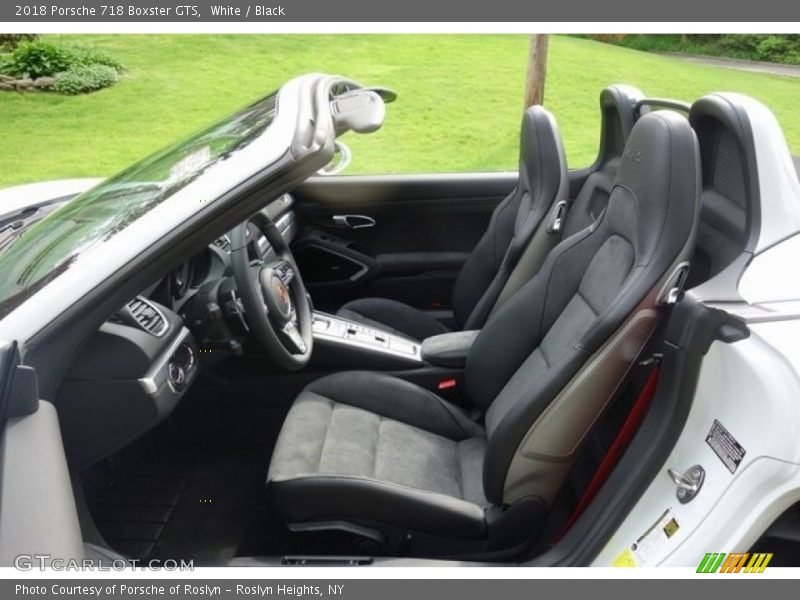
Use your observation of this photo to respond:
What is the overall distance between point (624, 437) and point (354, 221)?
6.75 feet

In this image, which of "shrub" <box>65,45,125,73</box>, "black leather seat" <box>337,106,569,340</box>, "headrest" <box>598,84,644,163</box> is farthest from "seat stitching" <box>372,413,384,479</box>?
"shrub" <box>65,45,125,73</box>

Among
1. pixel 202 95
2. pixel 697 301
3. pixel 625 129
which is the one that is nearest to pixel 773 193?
pixel 697 301

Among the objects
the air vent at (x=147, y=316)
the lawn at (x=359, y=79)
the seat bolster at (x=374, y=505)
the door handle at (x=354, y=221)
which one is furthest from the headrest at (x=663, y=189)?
the lawn at (x=359, y=79)

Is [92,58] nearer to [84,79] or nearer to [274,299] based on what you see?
[84,79]

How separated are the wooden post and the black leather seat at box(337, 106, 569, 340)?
123 inches

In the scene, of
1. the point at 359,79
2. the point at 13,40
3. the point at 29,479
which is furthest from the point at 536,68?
the point at 29,479

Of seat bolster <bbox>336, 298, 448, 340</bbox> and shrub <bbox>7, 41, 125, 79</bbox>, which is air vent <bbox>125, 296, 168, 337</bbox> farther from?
shrub <bbox>7, 41, 125, 79</bbox>

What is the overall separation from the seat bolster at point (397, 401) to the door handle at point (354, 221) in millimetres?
1337

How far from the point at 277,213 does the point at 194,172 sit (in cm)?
148

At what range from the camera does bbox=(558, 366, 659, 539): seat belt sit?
1451 millimetres

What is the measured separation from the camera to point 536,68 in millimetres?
5551

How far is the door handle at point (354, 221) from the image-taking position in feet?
10.8

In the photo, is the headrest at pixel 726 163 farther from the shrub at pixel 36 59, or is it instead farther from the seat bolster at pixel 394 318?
the shrub at pixel 36 59

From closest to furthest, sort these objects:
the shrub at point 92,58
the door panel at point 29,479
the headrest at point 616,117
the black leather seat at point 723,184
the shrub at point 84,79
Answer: the door panel at point 29,479, the black leather seat at point 723,184, the headrest at point 616,117, the shrub at point 84,79, the shrub at point 92,58
